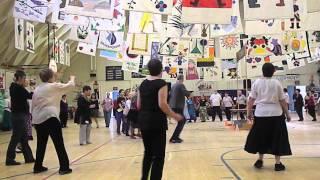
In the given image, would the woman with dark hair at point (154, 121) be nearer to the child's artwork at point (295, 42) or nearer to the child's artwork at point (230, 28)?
the child's artwork at point (230, 28)

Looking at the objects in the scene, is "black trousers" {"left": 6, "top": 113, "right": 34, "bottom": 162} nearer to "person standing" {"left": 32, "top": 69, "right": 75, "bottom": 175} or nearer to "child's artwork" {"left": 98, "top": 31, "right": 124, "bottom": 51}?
"person standing" {"left": 32, "top": 69, "right": 75, "bottom": 175}

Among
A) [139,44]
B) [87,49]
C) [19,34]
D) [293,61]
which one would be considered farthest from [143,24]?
[293,61]

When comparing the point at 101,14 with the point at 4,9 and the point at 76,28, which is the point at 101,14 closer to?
the point at 76,28

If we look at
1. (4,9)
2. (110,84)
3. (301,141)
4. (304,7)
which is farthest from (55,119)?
(110,84)

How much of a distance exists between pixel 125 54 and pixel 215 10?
32.9 feet

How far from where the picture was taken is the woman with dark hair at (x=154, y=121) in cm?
500

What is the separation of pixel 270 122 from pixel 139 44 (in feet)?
33.9

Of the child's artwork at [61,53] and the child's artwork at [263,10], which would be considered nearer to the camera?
the child's artwork at [263,10]

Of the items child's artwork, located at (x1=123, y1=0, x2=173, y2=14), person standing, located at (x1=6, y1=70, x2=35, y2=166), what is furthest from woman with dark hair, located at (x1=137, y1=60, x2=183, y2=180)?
child's artwork, located at (x1=123, y1=0, x2=173, y2=14)

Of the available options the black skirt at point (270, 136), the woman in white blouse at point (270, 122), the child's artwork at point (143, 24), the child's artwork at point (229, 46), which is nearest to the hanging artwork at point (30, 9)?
the child's artwork at point (143, 24)

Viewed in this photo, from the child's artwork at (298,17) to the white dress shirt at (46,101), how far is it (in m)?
6.21

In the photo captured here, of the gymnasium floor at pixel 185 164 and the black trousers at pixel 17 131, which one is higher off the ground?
the black trousers at pixel 17 131

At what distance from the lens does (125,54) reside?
63.8ft

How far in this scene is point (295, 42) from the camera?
59.3ft
